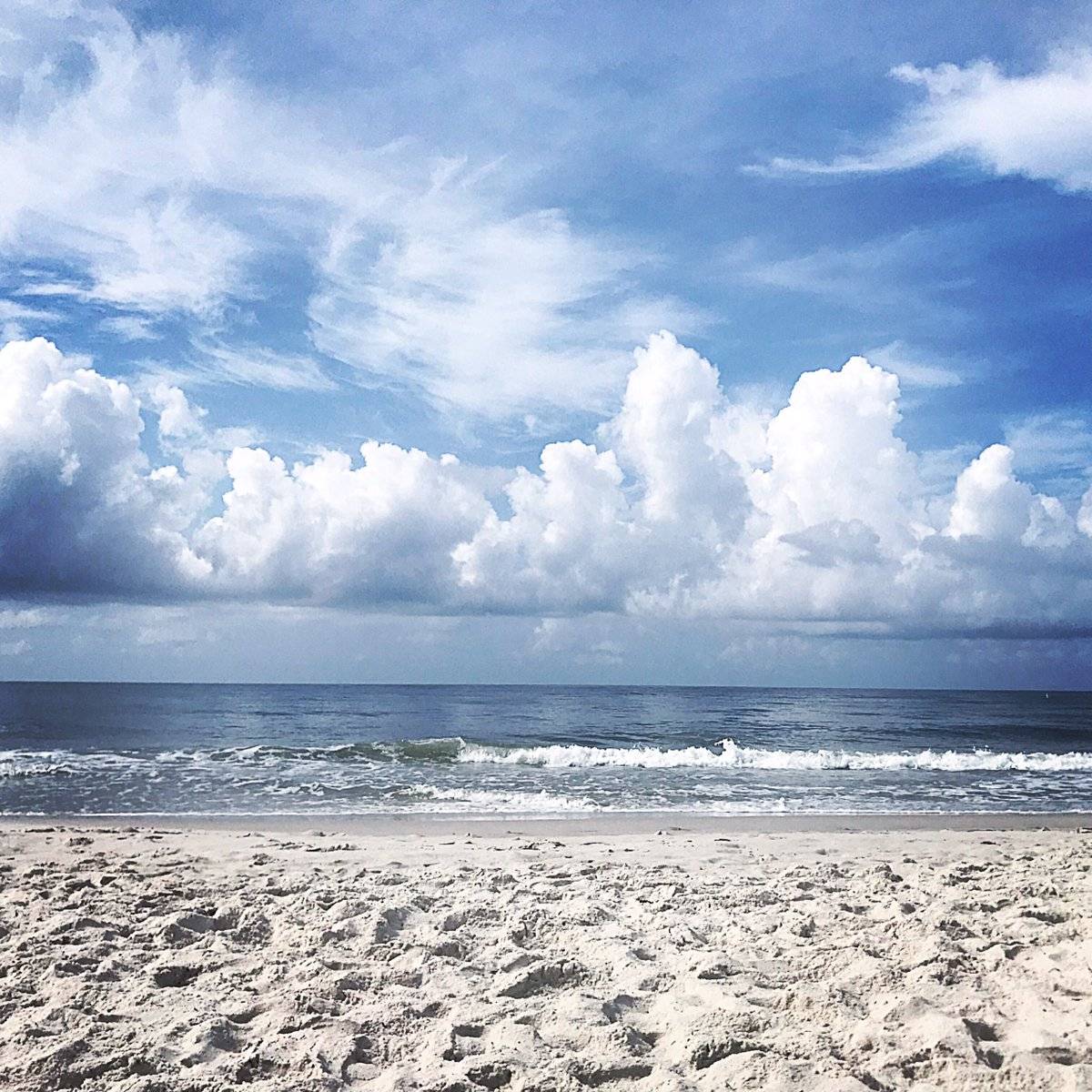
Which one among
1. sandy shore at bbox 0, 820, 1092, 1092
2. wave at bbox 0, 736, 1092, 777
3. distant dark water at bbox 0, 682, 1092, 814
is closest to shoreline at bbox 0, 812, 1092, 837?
distant dark water at bbox 0, 682, 1092, 814

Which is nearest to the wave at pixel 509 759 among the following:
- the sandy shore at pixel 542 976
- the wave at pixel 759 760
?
the wave at pixel 759 760

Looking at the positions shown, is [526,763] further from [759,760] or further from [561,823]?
[561,823]

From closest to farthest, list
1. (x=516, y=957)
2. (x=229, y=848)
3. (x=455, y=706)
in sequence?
(x=516, y=957) → (x=229, y=848) → (x=455, y=706)

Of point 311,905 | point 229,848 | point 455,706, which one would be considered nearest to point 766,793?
point 229,848

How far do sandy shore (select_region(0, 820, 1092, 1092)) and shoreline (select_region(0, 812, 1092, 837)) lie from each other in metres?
3.79

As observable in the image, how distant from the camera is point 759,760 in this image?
26.5m

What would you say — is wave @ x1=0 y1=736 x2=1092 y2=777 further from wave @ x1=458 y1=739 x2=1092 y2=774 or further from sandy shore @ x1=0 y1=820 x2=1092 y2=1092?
sandy shore @ x1=0 y1=820 x2=1092 y2=1092

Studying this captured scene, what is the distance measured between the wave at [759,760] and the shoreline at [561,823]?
9.94 metres

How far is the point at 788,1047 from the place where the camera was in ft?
13.2

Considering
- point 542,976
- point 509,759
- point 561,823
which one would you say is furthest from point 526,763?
point 542,976

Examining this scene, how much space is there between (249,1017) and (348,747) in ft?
77.0

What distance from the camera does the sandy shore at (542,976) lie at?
387cm

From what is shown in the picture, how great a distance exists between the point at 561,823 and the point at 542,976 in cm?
852

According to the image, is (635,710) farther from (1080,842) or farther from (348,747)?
(1080,842)
